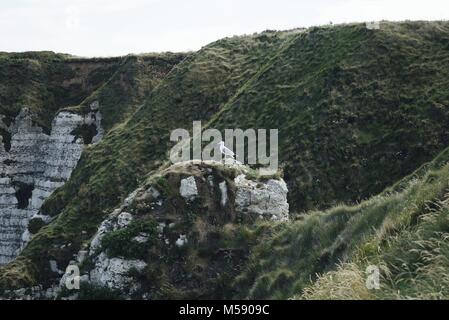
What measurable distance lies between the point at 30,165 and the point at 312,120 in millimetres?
43827

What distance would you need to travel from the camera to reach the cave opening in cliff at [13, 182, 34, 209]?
65.4 metres

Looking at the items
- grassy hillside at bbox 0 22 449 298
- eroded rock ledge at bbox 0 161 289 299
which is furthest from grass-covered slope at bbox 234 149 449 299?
grassy hillside at bbox 0 22 449 298

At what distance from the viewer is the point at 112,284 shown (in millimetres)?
19281

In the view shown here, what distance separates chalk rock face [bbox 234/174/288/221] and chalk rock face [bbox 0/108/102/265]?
4635 cm

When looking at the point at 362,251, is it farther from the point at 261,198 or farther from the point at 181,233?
the point at 261,198

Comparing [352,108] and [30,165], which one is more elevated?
[352,108]

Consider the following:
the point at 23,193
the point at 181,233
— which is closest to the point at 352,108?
the point at 181,233

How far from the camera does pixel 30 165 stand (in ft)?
228

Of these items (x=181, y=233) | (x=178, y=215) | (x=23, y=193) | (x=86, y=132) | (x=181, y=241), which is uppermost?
(x=86, y=132)

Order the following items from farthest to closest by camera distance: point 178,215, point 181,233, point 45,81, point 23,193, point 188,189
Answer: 1. point 45,81
2. point 23,193
3. point 188,189
4. point 178,215
5. point 181,233

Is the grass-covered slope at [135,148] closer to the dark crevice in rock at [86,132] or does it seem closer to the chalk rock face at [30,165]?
the dark crevice in rock at [86,132]

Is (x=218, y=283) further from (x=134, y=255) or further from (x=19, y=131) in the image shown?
(x=19, y=131)
